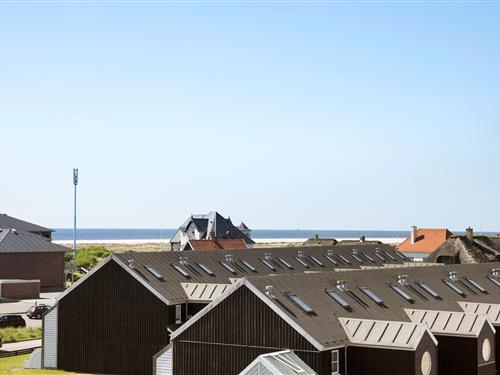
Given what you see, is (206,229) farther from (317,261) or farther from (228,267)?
(228,267)

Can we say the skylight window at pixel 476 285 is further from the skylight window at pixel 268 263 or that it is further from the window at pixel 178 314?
the window at pixel 178 314

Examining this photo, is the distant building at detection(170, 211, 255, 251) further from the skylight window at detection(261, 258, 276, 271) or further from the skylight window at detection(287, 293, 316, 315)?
the skylight window at detection(287, 293, 316, 315)

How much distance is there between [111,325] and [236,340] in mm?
12239

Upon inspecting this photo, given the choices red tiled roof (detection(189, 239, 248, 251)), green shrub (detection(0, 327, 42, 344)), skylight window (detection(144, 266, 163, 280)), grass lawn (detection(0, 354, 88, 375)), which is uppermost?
red tiled roof (detection(189, 239, 248, 251))

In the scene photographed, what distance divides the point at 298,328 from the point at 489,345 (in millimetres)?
11278

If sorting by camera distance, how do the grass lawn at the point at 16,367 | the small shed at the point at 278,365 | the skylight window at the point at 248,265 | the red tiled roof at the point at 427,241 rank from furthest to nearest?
the red tiled roof at the point at 427,241
the skylight window at the point at 248,265
the grass lawn at the point at 16,367
the small shed at the point at 278,365

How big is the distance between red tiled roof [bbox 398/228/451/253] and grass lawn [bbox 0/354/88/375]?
72069 mm

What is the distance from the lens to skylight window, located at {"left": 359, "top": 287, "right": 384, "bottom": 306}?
47.6m

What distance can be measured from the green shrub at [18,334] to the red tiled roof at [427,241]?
6450 centimetres

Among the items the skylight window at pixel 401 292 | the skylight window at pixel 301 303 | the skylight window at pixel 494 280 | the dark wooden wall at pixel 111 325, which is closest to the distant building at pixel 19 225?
the dark wooden wall at pixel 111 325

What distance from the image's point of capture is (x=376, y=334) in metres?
42.0

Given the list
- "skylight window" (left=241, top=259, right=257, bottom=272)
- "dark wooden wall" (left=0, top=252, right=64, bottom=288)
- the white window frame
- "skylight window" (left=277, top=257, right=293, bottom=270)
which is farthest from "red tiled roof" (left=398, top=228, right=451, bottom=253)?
the white window frame

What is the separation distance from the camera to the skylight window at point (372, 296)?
47572mm

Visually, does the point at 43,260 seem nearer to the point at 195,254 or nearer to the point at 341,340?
the point at 195,254
